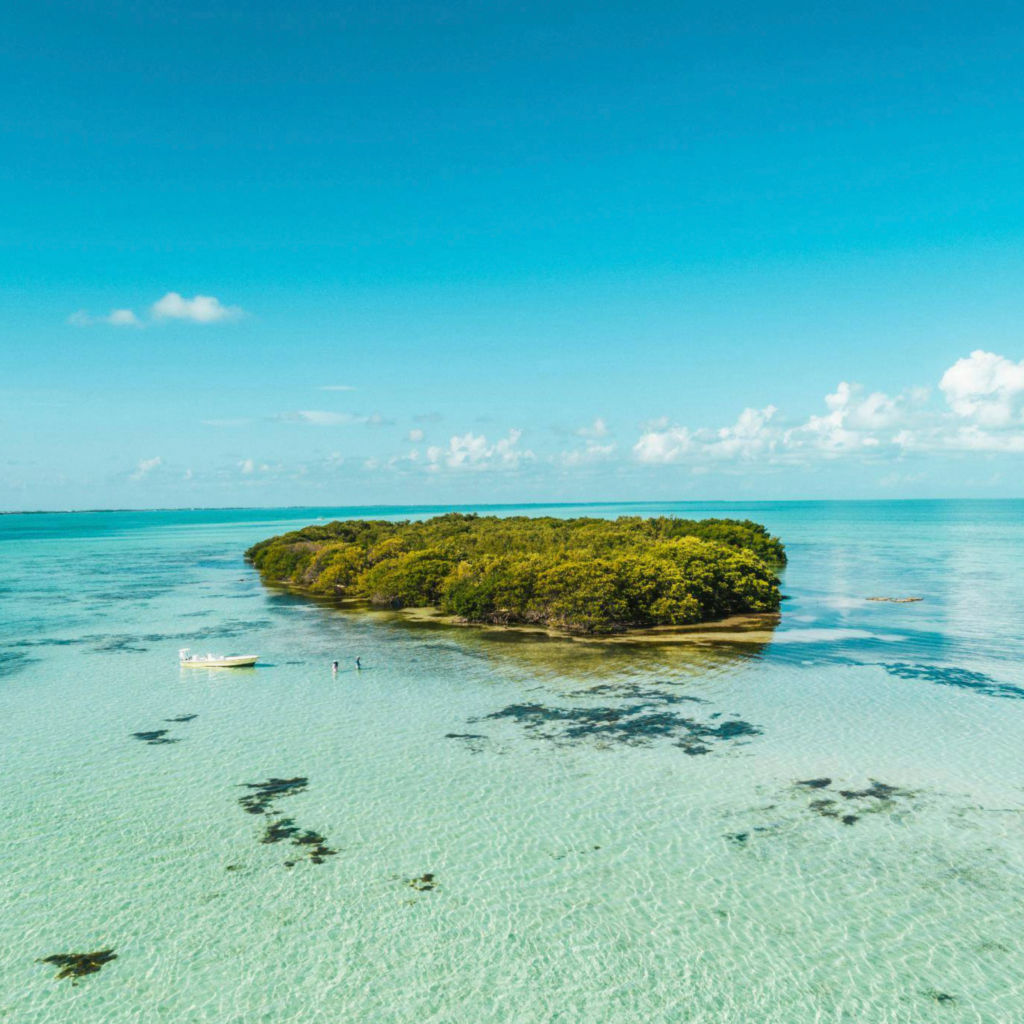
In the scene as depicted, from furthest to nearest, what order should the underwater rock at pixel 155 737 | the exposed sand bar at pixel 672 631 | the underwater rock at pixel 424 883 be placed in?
the exposed sand bar at pixel 672 631
the underwater rock at pixel 155 737
the underwater rock at pixel 424 883

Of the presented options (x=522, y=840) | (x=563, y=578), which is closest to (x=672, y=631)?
(x=563, y=578)

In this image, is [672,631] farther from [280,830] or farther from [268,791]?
[280,830]

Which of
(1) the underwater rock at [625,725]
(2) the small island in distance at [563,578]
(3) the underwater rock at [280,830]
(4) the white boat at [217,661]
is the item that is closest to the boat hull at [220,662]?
(4) the white boat at [217,661]

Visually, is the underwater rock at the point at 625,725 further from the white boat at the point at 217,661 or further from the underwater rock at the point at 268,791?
the white boat at the point at 217,661

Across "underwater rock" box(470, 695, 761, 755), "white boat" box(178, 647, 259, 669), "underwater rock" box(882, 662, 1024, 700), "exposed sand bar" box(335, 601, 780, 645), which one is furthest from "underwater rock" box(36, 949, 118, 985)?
"underwater rock" box(882, 662, 1024, 700)

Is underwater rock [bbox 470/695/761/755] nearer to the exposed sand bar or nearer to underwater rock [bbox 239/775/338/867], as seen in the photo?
underwater rock [bbox 239/775/338/867]

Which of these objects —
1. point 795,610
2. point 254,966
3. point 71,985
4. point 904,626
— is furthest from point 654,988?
point 795,610
